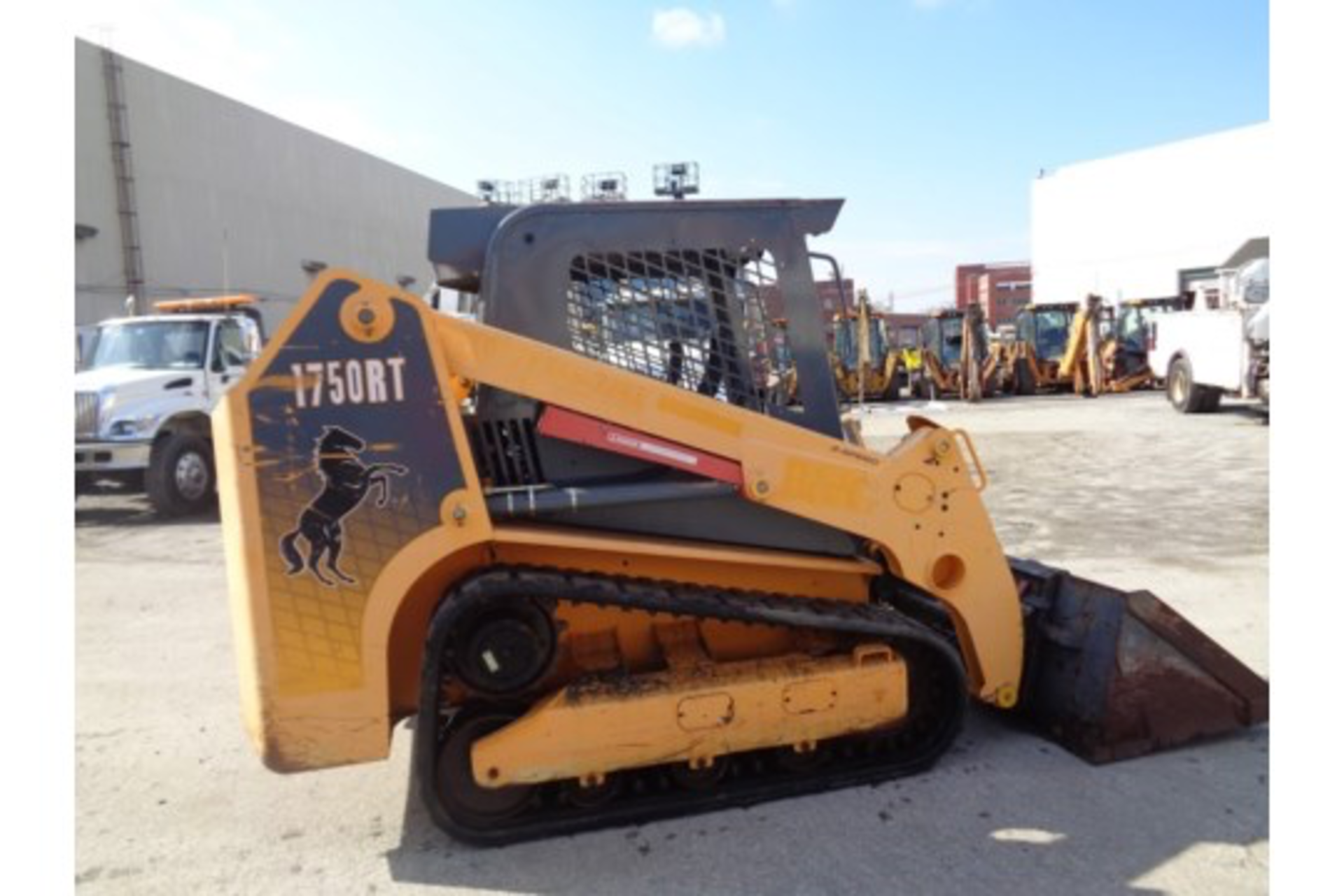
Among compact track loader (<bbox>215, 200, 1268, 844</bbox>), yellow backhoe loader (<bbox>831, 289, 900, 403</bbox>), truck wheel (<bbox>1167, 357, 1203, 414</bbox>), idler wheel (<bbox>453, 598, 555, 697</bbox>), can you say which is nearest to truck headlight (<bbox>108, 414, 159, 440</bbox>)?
compact track loader (<bbox>215, 200, 1268, 844</bbox>)

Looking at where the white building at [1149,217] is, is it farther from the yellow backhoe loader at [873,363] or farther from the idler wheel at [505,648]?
the idler wheel at [505,648]

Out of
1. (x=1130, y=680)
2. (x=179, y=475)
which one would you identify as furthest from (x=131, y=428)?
(x=1130, y=680)

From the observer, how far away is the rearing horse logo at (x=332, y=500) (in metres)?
2.78

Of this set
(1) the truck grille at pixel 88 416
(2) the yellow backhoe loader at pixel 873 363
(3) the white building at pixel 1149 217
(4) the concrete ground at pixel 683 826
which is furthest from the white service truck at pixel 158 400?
(3) the white building at pixel 1149 217

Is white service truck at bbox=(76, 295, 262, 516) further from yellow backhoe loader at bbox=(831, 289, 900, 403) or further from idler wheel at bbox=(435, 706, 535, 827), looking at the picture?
yellow backhoe loader at bbox=(831, 289, 900, 403)

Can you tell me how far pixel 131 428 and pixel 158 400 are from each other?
1.33 feet

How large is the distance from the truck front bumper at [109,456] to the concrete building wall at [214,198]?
24.5 ft

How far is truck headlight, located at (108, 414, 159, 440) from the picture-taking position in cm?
949

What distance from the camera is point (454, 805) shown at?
3.05 metres

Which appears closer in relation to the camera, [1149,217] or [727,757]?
[727,757]

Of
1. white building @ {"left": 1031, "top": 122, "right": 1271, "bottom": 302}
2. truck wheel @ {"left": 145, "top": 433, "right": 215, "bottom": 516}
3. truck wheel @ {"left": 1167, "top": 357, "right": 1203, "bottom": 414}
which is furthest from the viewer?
white building @ {"left": 1031, "top": 122, "right": 1271, "bottom": 302}

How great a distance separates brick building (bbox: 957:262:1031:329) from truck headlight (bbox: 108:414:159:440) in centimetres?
4552

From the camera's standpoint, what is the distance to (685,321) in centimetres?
335

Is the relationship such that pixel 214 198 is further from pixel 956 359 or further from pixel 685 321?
pixel 685 321
